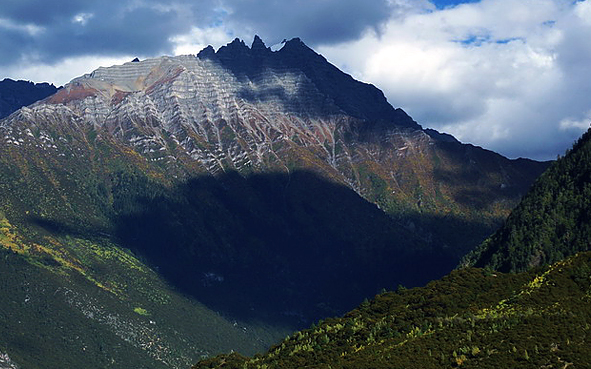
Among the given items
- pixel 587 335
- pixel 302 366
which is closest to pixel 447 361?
pixel 587 335

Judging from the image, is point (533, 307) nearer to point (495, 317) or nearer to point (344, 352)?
point (495, 317)

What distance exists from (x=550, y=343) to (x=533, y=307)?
26548mm

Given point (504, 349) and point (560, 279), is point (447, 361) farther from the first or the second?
point (560, 279)

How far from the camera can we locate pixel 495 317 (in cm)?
18412

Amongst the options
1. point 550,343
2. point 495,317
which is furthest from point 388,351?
point 550,343

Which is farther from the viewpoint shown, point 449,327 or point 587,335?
point 449,327

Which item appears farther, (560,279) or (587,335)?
(560,279)

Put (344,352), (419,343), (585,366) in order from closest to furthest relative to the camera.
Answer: (585,366), (419,343), (344,352)

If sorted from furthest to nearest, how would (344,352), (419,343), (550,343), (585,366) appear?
1. (344,352)
2. (419,343)
3. (550,343)
4. (585,366)

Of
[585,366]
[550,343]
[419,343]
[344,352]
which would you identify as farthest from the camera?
[344,352]

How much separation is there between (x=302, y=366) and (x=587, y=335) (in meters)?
62.8

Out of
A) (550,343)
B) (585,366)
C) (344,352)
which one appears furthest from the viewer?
(344,352)

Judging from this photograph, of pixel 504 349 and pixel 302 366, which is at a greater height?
pixel 504 349

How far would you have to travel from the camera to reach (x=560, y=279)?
653 ft
